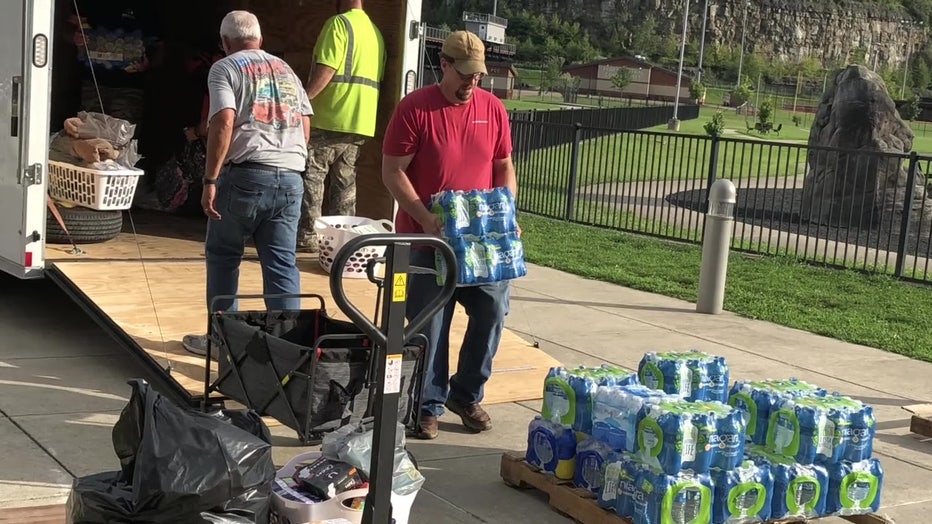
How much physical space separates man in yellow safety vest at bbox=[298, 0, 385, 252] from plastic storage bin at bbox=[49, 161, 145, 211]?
1318 millimetres

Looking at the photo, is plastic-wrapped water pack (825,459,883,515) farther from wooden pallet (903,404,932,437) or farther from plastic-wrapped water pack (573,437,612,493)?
wooden pallet (903,404,932,437)

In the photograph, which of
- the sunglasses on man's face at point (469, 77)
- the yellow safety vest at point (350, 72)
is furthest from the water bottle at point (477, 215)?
the yellow safety vest at point (350, 72)

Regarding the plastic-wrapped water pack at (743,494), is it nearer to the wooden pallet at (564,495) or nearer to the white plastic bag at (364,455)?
the wooden pallet at (564,495)

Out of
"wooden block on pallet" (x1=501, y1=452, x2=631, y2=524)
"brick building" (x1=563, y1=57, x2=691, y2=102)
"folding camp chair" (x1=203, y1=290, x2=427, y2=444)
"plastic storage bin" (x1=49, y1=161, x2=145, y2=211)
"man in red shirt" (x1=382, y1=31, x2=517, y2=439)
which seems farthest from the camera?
"brick building" (x1=563, y1=57, x2=691, y2=102)

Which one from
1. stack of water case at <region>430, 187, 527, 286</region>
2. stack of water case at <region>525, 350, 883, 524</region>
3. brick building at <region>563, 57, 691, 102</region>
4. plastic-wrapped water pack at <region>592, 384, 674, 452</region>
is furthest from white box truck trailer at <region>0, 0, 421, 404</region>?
brick building at <region>563, 57, 691, 102</region>

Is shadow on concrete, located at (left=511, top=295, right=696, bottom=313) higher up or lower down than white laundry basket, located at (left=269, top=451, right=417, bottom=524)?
lower down

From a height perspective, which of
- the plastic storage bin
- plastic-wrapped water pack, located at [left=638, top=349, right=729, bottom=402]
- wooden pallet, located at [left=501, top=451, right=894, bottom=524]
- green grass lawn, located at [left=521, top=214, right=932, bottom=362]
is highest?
the plastic storage bin

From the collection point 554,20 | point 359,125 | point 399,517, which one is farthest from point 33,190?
point 554,20

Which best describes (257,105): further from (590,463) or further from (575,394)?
(590,463)

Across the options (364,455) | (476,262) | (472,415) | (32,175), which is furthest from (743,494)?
(32,175)

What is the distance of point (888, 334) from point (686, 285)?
235 cm

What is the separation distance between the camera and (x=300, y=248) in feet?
29.2

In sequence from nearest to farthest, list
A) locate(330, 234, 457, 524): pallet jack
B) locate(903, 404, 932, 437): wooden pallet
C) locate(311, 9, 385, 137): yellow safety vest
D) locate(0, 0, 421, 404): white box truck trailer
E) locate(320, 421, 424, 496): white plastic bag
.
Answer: locate(330, 234, 457, 524): pallet jack
locate(320, 421, 424, 496): white plastic bag
locate(903, 404, 932, 437): wooden pallet
locate(0, 0, 421, 404): white box truck trailer
locate(311, 9, 385, 137): yellow safety vest

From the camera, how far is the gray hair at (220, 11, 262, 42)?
608cm
